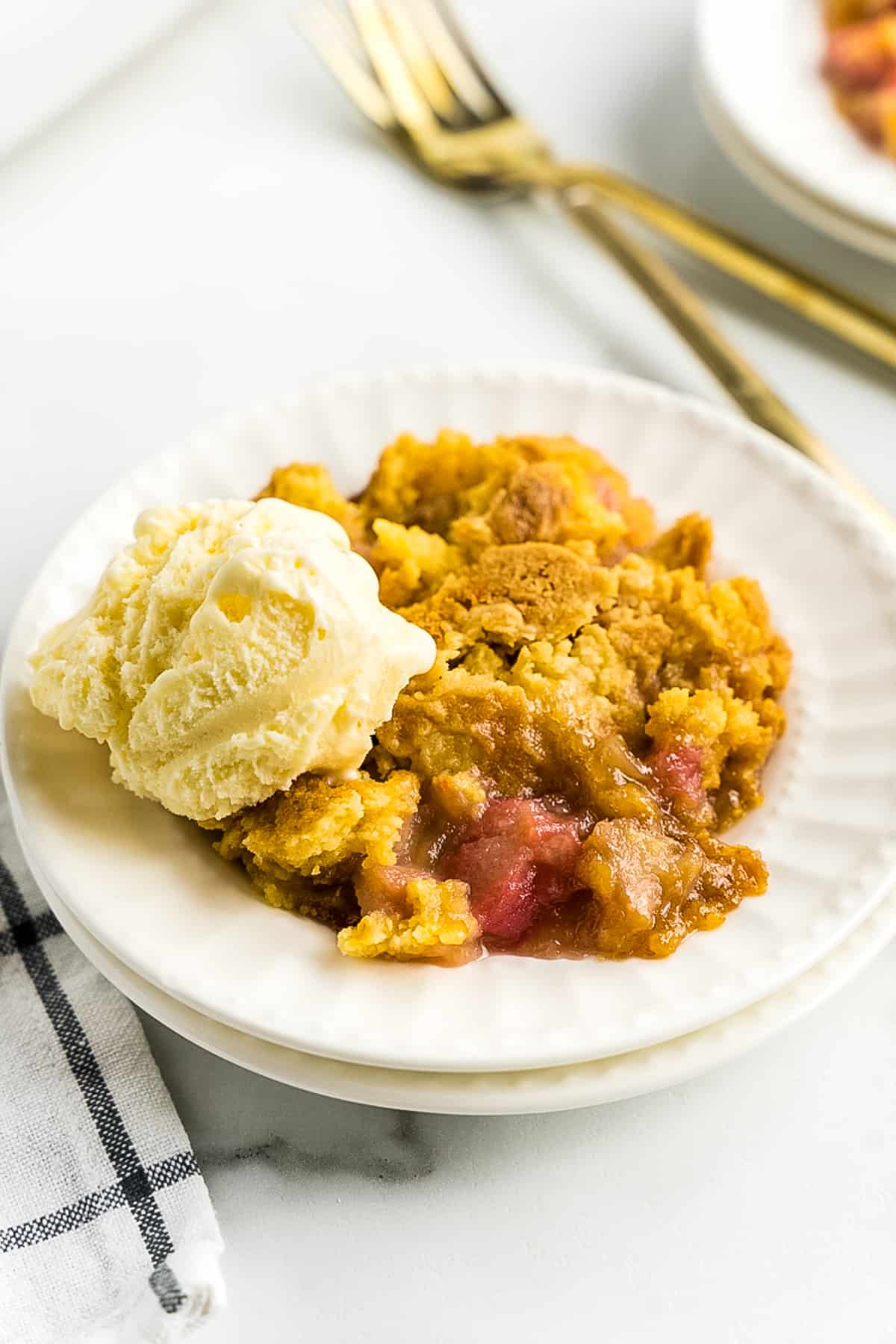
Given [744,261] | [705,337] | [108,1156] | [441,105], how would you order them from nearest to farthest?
[108,1156] → [705,337] → [744,261] → [441,105]

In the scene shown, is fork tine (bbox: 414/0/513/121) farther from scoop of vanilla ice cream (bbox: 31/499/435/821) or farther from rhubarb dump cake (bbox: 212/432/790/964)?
scoop of vanilla ice cream (bbox: 31/499/435/821)

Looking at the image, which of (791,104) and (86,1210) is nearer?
(86,1210)

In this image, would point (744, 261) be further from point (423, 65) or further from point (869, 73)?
point (423, 65)

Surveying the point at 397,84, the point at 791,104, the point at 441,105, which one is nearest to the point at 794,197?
the point at 791,104

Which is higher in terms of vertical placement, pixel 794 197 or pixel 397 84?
pixel 397 84

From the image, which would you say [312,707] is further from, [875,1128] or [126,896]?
[875,1128]

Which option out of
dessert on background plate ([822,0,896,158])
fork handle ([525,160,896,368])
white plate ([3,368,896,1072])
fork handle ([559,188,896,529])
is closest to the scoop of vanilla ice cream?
white plate ([3,368,896,1072])
